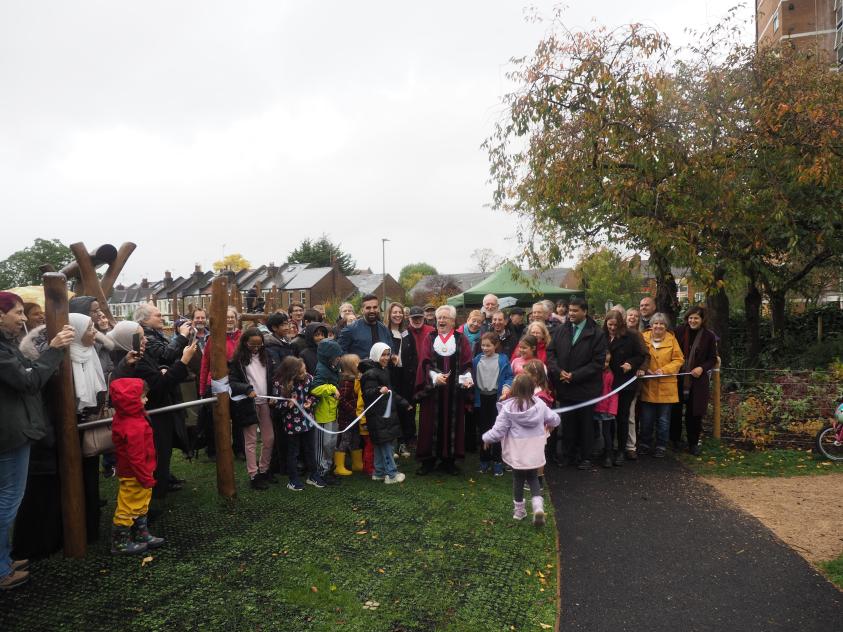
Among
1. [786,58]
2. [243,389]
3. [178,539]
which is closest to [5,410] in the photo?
[178,539]

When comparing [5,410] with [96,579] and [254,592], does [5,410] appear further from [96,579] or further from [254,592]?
[254,592]

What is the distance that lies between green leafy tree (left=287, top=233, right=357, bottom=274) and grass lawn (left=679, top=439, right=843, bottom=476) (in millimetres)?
71285

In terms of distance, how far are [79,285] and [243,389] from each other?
3590 mm

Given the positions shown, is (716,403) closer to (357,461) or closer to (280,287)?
(357,461)

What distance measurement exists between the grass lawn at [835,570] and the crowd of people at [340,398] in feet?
7.08

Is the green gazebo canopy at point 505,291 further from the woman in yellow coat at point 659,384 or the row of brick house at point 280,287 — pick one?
Answer: the row of brick house at point 280,287

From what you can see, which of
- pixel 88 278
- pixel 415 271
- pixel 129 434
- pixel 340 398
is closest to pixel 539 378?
pixel 340 398

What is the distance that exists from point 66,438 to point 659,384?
21.7 ft

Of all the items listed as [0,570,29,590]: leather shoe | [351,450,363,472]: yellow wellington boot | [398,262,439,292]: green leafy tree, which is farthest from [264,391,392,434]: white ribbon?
[398,262,439,292]: green leafy tree

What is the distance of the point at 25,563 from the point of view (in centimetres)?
404

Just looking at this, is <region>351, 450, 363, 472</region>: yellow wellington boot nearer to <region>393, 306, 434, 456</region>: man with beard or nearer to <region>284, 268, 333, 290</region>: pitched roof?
<region>393, 306, 434, 456</region>: man with beard

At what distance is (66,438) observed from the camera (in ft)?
13.9

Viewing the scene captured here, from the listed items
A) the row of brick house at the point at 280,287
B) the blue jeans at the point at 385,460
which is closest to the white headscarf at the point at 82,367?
the blue jeans at the point at 385,460

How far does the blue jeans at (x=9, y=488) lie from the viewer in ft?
12.2
